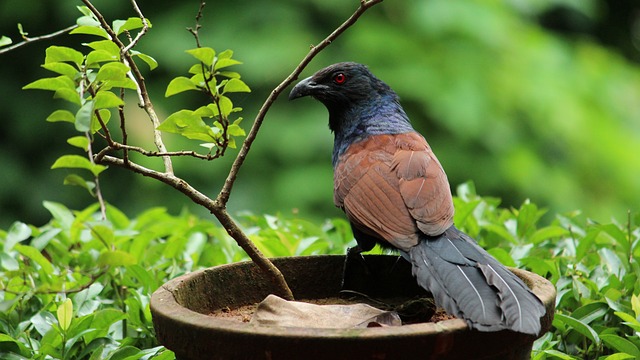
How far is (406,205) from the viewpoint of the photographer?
255cm

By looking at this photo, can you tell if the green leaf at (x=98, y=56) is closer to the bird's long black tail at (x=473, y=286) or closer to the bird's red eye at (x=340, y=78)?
the bird's long black tail at (x=473, y=286)

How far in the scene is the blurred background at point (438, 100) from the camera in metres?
6.35

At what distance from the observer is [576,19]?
8523 millimetres

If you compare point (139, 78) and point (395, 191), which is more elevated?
point (139, 78)

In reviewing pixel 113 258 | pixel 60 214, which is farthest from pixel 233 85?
pixel 60 214

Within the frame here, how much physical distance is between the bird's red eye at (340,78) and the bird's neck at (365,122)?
0.39 feet

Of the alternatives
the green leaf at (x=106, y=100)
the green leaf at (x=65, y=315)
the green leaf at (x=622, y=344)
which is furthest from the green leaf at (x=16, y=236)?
the green leaf at (x=622, y=344)

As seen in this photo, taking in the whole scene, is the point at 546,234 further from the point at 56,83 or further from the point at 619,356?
the point at 56,83

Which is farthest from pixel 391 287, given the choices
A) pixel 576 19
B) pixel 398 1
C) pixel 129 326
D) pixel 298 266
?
pixel 576 19

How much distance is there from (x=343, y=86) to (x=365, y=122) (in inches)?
8.8

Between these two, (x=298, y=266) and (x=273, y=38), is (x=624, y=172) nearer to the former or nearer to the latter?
(x=273, y=38)

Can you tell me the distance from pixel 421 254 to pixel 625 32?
313 inches

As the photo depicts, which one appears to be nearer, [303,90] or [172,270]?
[172,270]

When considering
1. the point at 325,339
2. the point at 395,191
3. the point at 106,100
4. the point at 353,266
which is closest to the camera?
the point at 325,339
